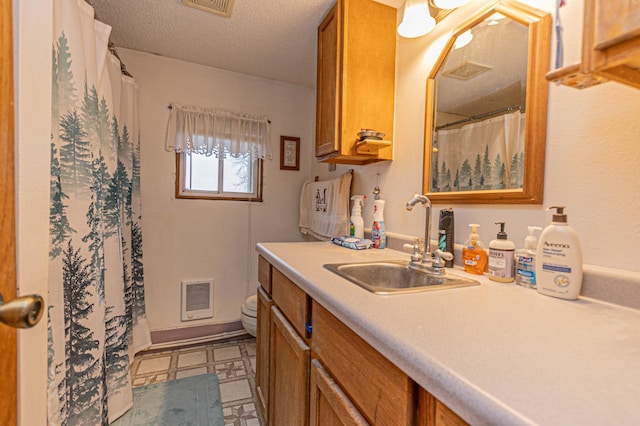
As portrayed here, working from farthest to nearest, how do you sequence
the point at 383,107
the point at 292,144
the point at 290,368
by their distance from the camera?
the point at 292,144, the point at 383,107, the point at 290,368

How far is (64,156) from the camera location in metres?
1.07

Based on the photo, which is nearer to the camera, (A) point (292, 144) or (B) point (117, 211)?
(B) point (117, 211)

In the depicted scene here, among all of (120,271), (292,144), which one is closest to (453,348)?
(120,271)

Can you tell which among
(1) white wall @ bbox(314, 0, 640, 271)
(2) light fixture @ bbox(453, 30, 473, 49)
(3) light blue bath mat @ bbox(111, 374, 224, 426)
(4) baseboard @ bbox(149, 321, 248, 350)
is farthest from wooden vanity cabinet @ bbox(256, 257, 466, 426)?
(2) light fixture @ bbox(453, 30, 473, 49)

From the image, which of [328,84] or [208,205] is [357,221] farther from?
[208,205]

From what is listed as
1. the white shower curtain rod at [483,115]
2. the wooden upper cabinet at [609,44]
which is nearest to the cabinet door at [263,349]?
the white shower curtain rod at [483,115]

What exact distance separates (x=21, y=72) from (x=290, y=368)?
1.04 m

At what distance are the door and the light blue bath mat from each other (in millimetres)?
1222

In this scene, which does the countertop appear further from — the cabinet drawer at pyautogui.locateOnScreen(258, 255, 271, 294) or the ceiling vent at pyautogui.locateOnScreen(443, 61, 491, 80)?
the ceiling vent at pyautogui.locateOnScreen(443, 61, 491, 80)

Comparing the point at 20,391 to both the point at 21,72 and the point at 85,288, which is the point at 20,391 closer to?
the point at 21,72

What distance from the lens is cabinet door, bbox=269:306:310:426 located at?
88 cm

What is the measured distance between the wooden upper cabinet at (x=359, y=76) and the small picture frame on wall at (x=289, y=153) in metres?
1.06

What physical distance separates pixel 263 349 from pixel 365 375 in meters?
0.95

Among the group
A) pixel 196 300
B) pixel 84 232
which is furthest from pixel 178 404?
pixel 84 232
